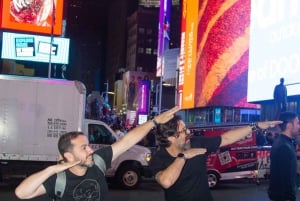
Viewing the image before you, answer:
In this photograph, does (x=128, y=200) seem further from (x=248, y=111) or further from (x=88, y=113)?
(x=248, y=111)

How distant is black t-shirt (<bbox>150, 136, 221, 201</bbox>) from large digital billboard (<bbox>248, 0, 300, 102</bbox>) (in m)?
16.7

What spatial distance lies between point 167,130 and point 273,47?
18.6 m

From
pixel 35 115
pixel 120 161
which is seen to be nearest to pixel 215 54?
pixel 120 161

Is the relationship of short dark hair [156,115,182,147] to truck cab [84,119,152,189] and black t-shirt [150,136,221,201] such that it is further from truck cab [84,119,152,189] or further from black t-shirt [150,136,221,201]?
truck cab [84,119,152,189]

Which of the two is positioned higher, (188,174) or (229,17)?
(229,17)

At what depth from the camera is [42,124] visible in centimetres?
1480

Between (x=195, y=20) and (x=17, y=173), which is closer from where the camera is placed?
(x=17, y=173)

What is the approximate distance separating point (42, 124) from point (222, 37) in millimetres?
34742

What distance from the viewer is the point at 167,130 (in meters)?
4.51

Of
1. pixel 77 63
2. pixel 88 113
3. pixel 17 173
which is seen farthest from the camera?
pixel 77 63

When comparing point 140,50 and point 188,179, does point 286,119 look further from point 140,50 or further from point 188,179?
point 140,50

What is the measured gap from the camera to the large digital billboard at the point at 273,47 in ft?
68.0

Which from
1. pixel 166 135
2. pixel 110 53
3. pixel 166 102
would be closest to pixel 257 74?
pixel 166 135

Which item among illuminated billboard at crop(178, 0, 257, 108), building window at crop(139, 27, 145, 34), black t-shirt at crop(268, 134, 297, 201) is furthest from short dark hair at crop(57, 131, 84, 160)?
building window at crop(139, 27, 145, 34)
